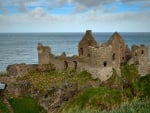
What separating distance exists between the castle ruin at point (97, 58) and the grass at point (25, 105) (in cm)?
674

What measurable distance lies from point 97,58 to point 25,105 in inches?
447

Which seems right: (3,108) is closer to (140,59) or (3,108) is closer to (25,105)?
(25,105)

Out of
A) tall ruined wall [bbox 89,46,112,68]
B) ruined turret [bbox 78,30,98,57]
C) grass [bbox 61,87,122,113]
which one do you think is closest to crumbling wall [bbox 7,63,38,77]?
ruined turret [bbox 78,30,98,57]

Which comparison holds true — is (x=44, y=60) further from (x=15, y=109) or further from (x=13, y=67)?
(x=15, y=109)

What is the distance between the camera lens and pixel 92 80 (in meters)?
53.5

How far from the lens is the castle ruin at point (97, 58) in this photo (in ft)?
177

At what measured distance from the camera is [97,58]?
176 feet

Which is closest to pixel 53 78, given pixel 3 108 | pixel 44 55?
pixel 44 55

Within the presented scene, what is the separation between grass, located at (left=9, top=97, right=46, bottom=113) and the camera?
164 feet

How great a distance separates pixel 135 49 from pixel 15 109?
923 inches

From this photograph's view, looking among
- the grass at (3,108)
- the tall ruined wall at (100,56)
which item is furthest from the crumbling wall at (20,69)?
the tall ruined wall at (100,56)

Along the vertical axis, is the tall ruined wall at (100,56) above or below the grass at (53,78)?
above

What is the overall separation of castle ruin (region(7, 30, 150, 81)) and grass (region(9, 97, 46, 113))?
265 inches

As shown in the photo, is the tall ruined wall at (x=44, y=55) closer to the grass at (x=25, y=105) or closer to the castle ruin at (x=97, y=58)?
the castle ruin at (x=97, y=58)
